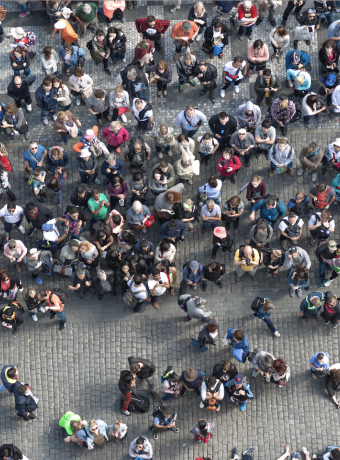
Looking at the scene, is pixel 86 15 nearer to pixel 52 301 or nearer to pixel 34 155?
pixel 34 155

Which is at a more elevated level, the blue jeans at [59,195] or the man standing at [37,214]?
the blue jeans at [59,195]

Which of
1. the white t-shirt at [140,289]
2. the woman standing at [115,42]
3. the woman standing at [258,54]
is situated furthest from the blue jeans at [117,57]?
the white t-shirt at [140,289]

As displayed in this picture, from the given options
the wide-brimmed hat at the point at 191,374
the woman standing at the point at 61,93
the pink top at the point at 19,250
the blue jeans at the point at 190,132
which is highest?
the woman standing at the point at 61,93

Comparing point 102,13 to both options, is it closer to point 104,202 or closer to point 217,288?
point 104,202

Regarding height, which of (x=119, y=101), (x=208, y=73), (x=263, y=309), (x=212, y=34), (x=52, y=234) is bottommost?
(x=263, y=309)

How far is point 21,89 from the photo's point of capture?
19.5 m

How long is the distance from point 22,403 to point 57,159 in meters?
6.05

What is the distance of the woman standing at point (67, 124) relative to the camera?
736 inches

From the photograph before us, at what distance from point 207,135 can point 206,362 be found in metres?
5.65

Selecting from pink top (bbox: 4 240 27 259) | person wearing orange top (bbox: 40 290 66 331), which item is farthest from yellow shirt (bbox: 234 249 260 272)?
pink top (bbox: 4 240 27 259)

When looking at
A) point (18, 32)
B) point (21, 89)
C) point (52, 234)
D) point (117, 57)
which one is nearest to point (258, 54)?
point (117, 57)

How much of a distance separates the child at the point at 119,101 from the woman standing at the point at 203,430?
832 centimetres

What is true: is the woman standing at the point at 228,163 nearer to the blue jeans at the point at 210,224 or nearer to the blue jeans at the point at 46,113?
the blue jeans at the point at 210,224

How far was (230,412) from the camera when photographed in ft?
57.1
